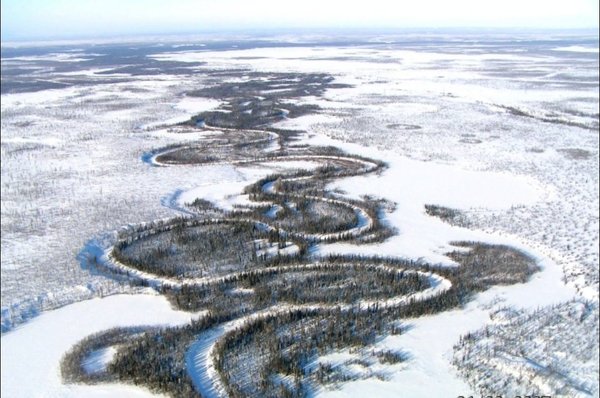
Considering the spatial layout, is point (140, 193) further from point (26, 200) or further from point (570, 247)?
point (570, 247)

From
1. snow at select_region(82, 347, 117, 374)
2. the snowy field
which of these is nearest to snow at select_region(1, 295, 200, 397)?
the snowy field

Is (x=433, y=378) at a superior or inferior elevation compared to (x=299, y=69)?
inferior

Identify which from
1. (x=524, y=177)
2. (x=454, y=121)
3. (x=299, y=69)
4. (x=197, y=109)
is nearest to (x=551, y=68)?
(x=299, y=69)

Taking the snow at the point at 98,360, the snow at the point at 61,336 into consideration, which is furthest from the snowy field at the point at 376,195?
the snow at the point at 98,360

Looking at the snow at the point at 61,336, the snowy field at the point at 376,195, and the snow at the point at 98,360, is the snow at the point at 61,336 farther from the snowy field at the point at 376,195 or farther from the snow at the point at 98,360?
the snow at the point at 98,360

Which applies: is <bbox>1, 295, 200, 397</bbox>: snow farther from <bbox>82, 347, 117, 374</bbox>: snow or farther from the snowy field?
<bbox>82, 347, 117, 374</bbox>: snow
